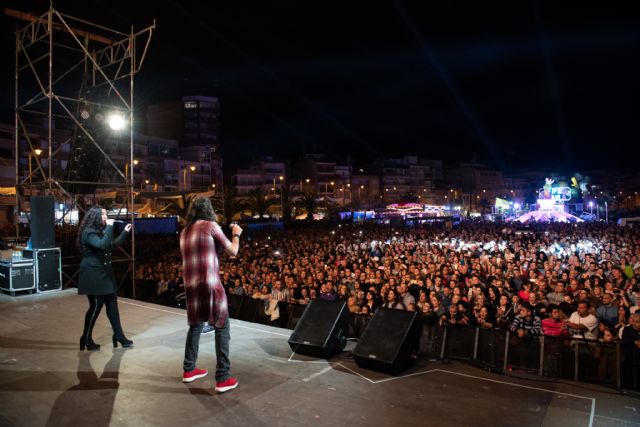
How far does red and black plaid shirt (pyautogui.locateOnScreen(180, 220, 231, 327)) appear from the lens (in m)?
3.58

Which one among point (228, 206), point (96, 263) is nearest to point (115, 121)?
point (96, 263)

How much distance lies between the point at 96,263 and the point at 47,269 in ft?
13.2

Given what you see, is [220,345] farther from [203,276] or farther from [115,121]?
[115,121]

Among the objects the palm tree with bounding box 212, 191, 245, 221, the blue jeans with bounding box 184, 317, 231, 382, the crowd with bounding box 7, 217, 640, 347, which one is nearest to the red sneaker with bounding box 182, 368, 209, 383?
the blue jeans with bounding box 184, 317, 231, 382

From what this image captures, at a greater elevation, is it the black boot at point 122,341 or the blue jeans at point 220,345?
the blue jeans at point 220,345

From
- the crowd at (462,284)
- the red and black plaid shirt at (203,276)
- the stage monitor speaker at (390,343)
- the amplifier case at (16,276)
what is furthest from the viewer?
the amplifier case at (16,276)

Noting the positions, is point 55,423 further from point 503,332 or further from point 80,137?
point 80,137

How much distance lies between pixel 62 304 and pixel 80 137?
12.0ft

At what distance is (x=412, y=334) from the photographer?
14.1 ft

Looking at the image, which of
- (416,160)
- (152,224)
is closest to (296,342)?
(152,224)

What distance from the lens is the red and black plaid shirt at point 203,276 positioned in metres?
3.58

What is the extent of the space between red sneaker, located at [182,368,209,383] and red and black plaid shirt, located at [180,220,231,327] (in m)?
0.50

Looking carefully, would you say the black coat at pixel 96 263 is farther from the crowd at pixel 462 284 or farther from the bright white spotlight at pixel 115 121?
the bright white spotlight at pixel 115 121

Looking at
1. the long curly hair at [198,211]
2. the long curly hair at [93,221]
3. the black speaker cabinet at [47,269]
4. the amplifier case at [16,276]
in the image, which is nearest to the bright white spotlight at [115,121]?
the black speaker cabinet at [47,269]
